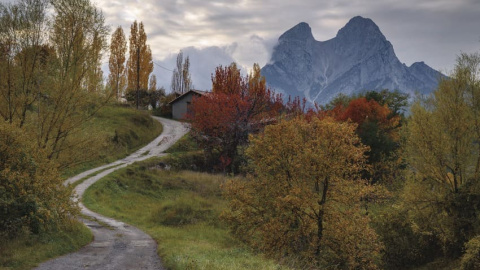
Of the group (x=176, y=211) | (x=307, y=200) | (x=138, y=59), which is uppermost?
(x=138, y=59)

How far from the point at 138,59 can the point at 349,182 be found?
58348mm

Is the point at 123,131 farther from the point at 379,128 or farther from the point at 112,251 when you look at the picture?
the point at 112,251

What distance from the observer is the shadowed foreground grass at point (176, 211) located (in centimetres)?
1351

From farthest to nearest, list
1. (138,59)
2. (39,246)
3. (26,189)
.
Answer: (138,59)
(26,189)
(39,246)

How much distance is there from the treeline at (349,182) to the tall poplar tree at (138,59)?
32678 millimetres

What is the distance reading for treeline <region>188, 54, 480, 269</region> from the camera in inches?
645

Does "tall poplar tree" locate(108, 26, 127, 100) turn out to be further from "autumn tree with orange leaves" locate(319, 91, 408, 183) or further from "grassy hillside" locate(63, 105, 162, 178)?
"autumn tree with orange leaves" locate(319, 91, 408, 183)

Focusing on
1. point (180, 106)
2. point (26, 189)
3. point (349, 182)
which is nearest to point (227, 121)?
point (349, 182)

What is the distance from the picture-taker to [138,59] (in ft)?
221

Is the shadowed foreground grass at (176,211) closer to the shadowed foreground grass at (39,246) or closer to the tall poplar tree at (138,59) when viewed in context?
the shadowed foreground grass at (39,246)

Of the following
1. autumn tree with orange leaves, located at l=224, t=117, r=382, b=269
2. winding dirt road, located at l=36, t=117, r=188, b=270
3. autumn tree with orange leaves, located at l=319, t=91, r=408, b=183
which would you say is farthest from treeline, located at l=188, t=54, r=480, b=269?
winding dirt road, located at l=36, t=117, r=188, b=270

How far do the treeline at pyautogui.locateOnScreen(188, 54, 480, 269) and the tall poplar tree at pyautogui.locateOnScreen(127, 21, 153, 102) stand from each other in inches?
1287

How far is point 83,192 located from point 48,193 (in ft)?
38.1

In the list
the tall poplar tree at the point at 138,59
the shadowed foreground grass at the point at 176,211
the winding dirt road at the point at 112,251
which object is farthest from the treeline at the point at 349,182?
the tall poplar tree at the point at 138,59
